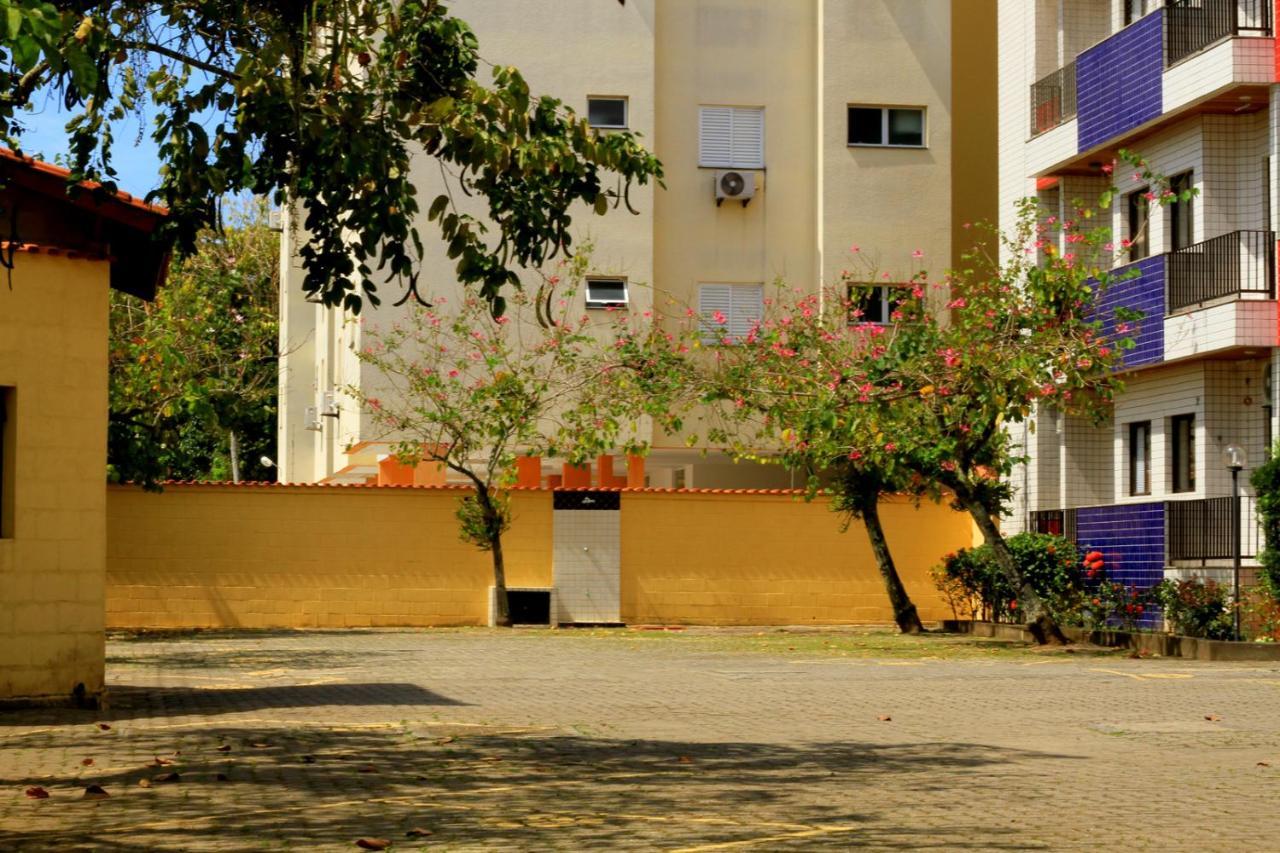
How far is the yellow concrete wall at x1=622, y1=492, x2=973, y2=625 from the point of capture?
103 feet

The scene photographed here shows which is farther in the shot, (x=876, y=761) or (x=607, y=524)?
(x=607, y=524)

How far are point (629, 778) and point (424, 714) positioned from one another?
4.33 meters

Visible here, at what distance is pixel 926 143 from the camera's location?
123 feet

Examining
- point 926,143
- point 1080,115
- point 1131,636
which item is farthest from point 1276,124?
point 926,143

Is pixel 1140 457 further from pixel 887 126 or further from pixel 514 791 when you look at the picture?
pixel 514 791

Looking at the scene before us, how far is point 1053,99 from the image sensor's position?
3075cm

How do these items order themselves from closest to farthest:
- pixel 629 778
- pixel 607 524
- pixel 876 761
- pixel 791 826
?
1. pixel 791 826
2. pixel 629 778
3. pixel 876 761
4. pixel 607 524

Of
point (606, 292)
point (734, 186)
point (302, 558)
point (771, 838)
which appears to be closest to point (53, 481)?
point (771, 838)

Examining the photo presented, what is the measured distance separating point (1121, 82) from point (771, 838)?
21.5 metres

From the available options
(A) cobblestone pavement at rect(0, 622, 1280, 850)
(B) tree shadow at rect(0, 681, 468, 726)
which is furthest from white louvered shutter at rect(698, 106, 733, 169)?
(B) tree shadow at rect(0, 681, 468, 726)

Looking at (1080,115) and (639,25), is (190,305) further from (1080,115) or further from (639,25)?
(1080,115)

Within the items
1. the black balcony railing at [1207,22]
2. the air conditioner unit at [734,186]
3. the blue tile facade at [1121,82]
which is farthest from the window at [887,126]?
the black balcony railing at [1207,22]

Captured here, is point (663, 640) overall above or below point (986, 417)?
below

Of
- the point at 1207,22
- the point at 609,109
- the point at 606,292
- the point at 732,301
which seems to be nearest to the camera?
the point at 1207,22
